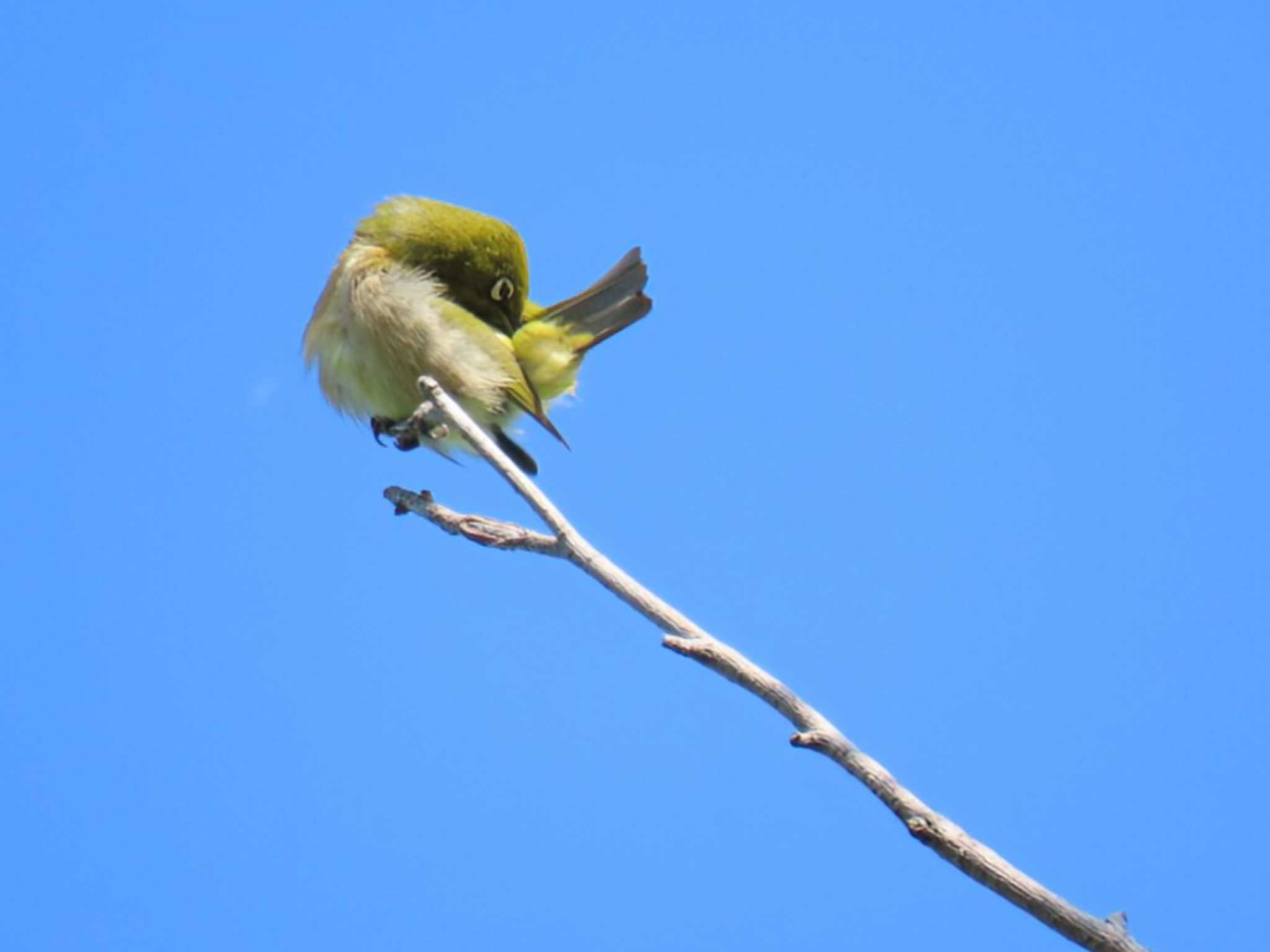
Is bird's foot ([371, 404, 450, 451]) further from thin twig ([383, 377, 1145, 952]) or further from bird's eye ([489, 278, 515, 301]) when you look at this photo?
thin twig ([383, 377, 1145, 952])

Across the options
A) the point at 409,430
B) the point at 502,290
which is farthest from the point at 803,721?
the point at 502,290

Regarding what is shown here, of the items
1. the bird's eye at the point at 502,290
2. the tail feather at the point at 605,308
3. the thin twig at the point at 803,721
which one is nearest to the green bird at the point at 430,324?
the bird's eye at the point at 502,290

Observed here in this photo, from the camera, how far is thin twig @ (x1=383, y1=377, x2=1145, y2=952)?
2.63 m

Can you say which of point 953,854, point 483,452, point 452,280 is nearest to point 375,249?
point 452,280

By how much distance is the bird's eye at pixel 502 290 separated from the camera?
668cm

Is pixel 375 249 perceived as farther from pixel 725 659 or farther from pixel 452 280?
pixel 725 659

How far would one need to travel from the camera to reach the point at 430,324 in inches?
235

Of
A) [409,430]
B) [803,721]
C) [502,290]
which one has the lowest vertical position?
[803,721]

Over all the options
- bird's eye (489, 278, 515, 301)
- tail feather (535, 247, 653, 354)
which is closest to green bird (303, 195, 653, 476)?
bird's eye (489, 278, 515, 301)

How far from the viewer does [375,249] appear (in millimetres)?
6379

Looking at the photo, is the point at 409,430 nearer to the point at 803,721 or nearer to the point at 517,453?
the point at 517,453

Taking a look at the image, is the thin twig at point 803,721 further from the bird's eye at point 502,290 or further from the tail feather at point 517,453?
the bird's eye at point 502,290

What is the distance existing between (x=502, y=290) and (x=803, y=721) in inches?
164

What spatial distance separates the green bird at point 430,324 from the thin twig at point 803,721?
1.77 m
